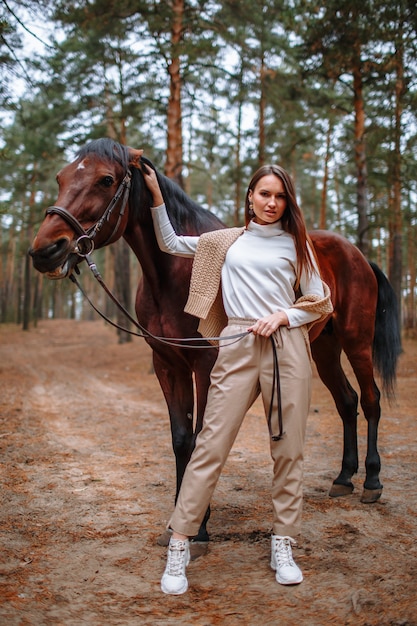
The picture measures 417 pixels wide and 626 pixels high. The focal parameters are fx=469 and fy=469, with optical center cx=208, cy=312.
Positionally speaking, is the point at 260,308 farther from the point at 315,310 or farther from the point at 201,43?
the point at 201,43

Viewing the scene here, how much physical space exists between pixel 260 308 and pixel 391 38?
18.5ft

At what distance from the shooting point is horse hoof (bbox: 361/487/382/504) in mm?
3624

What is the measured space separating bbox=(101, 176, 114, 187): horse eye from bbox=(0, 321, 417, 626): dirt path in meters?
2.17

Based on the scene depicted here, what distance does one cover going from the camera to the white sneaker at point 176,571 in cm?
229

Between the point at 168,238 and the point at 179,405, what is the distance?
111cm

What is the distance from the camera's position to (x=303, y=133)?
1675 cm

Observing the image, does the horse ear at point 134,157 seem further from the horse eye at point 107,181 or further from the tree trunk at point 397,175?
the tree trunk at point 397,175

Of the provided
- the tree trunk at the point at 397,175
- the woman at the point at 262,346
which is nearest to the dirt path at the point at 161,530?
the woman at the point at 262,346

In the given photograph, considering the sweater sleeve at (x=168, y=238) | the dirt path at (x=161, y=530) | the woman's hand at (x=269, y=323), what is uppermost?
the sweater sleeve at (x=168, y=238)

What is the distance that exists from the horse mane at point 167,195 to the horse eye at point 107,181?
0.41 ft

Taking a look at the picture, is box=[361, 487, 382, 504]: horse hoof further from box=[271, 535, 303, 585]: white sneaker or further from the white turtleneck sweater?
the white turtleneck sweater

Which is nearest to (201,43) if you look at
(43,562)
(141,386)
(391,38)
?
(391,38)

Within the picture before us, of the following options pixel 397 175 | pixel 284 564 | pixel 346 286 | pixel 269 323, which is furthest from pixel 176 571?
pixel 397 175

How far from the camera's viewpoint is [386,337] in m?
4.54
